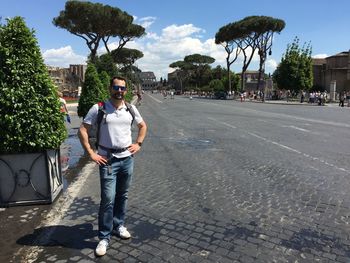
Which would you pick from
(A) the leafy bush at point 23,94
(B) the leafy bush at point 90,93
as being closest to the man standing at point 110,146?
(A) the leafy bush at point 23,94

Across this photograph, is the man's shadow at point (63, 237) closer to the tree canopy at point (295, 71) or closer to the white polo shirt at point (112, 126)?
the white polo shirt at point (112, 126)

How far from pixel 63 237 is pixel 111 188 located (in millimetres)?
894

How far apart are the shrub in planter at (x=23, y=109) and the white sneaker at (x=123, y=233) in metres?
1.59

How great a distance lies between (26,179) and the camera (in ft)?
17.7

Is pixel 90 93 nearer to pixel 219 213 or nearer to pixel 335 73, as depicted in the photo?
pixel 219 213

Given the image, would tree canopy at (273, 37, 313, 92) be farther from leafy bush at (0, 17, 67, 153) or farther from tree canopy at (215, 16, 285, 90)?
leafy bush at (0, 17, 67, 153)

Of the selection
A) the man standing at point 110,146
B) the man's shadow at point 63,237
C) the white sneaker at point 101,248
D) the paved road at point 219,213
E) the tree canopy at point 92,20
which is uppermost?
the tree canopy at point 92,20

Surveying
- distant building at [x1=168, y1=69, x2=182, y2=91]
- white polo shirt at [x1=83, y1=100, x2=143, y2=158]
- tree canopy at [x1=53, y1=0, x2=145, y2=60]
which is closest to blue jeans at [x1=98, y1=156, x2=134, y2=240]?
white polo shirt at [x1=83, y1=100, x2=143, y2=158]

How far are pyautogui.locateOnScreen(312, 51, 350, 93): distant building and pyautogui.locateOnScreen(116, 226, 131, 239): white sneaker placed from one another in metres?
66.9

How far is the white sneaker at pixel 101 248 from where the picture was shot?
12.6ft

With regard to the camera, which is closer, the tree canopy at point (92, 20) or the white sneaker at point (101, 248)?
the white sneaker at point (101, 248)

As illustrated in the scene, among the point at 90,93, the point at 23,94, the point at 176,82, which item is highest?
the point at 176,82

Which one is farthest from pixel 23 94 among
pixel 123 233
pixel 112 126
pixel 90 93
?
pixel 90 93

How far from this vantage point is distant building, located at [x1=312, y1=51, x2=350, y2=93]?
69.1m
